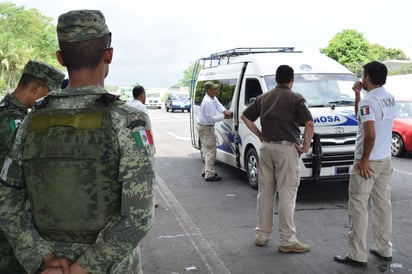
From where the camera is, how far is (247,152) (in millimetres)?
8125

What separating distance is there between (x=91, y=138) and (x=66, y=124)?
0.12m

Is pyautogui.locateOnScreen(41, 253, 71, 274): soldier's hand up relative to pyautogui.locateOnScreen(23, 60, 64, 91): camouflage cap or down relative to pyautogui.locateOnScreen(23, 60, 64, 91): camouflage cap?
down

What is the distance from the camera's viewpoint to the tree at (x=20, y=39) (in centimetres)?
4884

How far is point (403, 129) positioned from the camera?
1122 centimetres

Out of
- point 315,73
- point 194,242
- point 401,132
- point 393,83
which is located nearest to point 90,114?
point 194,242

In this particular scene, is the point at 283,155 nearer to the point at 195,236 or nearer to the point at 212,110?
the point at 195,236

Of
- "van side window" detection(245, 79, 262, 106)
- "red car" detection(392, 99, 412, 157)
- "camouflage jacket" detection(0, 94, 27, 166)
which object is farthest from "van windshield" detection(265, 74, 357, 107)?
"camouflage jacket" detection(0, 94, 27, 166)

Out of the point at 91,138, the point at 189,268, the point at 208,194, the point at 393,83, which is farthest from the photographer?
the point at 393,83

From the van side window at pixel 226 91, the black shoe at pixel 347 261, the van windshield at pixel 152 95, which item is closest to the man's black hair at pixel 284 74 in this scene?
the black shoe at pixel 347 261

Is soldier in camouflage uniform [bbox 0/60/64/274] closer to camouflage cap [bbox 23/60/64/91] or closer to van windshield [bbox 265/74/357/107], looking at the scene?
camouflage cap [bbox 23/60/64/91]

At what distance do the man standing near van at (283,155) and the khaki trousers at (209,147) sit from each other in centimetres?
373

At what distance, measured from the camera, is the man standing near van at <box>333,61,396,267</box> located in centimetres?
428

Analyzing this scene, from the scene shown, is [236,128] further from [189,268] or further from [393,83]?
[393,83]


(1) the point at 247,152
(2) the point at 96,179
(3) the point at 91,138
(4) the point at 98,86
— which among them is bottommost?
(1) the point at 247,152
